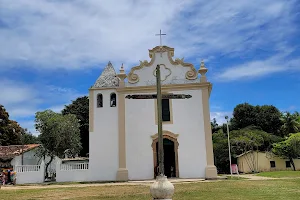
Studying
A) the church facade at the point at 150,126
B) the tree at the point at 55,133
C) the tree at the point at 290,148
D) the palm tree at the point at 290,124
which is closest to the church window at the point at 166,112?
the church facade at the point at 150,126

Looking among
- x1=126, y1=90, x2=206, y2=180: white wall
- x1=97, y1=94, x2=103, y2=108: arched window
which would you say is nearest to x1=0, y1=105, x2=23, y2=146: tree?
x1=97, y1=94, x2=103, y2=108: arched window

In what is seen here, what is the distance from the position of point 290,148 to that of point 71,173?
21037 mm

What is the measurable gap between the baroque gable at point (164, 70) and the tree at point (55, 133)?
5916 mm

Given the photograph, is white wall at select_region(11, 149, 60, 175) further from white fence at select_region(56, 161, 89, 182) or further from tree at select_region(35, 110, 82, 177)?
white fence at select_region(56, 161, 89, 182)

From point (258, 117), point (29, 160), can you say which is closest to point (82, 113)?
point (29, 160)

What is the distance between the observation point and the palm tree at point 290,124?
3859 centimetres

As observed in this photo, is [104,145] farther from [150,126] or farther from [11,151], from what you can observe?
[11,151]

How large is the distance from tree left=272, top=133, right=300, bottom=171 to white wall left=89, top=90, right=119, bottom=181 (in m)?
18.4

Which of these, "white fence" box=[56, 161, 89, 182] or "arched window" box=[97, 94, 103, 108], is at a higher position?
"arched window" box=[97, 94, 103, 108]

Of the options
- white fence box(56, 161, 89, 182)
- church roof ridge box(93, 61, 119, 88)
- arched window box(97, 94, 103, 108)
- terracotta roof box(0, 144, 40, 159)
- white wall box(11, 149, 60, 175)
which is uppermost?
church roof ridge box(93, 61, 119, 88)

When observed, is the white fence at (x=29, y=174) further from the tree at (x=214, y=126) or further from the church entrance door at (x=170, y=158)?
the tree at (x=214, y=126)

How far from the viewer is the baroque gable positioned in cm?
2083

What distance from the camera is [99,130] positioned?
2111 cm

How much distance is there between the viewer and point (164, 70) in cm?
2106
